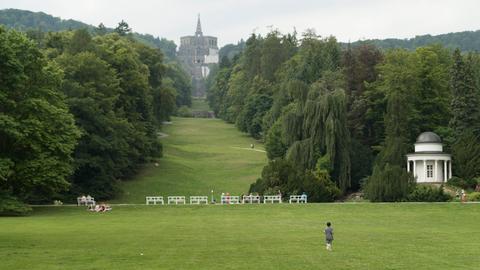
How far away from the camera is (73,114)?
70000 millimetres

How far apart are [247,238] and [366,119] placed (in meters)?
47.9

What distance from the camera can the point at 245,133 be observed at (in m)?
133

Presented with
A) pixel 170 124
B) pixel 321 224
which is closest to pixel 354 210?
pixel 321 224

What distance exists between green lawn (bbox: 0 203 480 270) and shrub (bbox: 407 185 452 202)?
5417mm

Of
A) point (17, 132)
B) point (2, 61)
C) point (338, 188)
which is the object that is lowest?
point (338, 188)

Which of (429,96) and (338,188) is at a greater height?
(429,96)

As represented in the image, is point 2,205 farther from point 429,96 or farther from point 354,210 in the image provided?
point 429,96

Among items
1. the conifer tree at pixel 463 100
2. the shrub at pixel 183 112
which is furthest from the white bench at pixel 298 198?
the shrub at pixel 183 112

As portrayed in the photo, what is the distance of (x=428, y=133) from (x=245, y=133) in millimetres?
60798

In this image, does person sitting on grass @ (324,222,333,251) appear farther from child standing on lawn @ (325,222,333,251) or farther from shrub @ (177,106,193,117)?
shrub @ (177,106,193,117)

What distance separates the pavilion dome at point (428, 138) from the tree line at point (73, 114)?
2463cm

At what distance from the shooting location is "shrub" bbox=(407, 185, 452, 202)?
61969 mm

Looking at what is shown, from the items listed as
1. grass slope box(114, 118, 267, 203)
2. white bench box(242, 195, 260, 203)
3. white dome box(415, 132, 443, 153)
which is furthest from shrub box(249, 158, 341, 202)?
grass slope box(114, 118, 267, 203)

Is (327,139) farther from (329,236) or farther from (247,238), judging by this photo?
(329,236)
